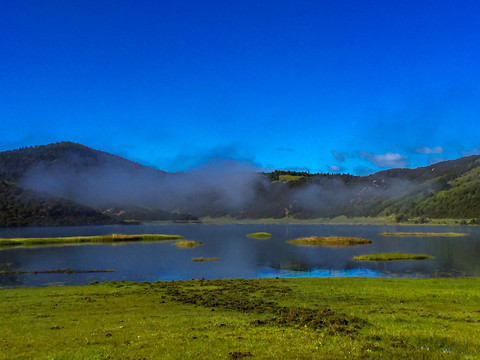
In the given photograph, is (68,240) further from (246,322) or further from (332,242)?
(246,322)

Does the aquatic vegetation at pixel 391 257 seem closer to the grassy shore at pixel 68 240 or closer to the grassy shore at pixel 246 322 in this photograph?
the grassy shore at pixel 246 322

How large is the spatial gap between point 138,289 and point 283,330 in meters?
31.3

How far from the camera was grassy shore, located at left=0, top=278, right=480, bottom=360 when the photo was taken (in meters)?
17.5

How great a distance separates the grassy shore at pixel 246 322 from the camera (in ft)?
57.6

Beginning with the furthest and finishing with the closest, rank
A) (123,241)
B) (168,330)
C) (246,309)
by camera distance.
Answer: (123,241) → (246,309) → (168,330)

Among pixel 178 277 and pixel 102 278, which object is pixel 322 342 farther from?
pixel 102 278

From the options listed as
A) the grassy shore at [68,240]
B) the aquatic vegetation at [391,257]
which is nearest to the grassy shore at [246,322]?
the aquatic vegetation at [391,257]

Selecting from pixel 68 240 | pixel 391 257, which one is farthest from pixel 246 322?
pixel 68 240

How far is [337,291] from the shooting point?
1705 inches

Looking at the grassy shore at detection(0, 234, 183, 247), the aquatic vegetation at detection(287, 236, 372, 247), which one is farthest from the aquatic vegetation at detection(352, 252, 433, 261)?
the grassy shore at detection(0, 234, 183, 247)

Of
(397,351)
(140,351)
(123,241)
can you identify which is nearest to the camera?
(397,351)

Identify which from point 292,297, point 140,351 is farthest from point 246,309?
point 140,351

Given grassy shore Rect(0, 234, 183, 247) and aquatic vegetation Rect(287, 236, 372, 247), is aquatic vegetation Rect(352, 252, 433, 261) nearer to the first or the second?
aquatic vegetation Rect(287, 236, 372, 247)

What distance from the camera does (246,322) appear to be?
25.6m
